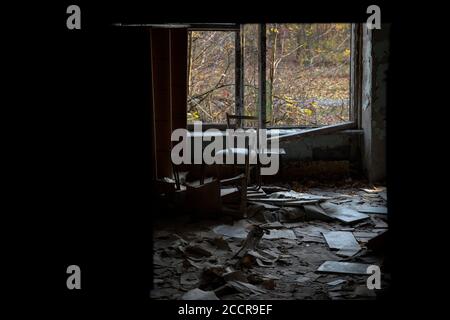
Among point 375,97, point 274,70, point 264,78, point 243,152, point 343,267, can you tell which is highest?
point 274,70

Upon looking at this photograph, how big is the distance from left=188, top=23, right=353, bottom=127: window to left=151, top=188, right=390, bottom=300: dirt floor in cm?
221

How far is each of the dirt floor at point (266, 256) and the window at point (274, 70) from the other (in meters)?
2.21

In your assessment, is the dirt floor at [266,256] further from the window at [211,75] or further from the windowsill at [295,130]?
the window at [211,75]

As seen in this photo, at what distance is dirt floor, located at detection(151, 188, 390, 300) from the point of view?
4.41m

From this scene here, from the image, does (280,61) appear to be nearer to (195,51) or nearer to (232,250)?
(195,51)

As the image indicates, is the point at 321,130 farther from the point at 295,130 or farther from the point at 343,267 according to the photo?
the point at 343,267

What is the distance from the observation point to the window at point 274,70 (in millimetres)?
8719

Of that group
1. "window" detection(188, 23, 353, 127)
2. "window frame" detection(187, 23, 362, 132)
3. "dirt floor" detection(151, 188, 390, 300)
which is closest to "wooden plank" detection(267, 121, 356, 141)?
"window frame" detection(187, 23, 362, 132)

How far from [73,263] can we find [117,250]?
0.33m

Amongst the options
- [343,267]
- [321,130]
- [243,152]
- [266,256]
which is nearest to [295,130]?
[321,130]

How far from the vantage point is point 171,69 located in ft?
24.8

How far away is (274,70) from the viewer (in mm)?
8820

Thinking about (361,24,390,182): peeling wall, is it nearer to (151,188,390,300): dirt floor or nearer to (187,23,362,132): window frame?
(187,23,362,132): window frame

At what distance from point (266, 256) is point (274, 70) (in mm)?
4270
